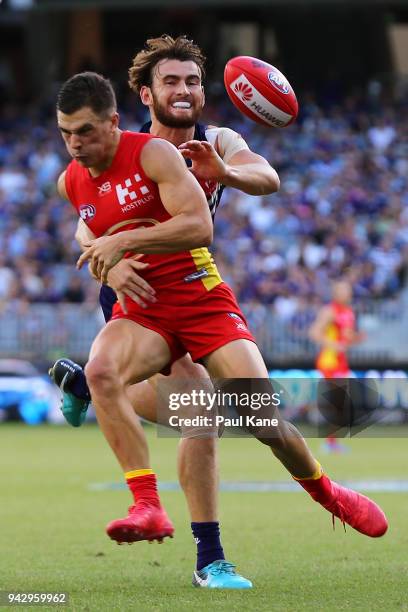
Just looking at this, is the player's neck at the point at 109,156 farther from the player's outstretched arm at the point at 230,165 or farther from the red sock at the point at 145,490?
the red sock at the point at 145,490

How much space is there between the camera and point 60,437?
20.1m

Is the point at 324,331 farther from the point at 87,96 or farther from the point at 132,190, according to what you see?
the point at 87,96

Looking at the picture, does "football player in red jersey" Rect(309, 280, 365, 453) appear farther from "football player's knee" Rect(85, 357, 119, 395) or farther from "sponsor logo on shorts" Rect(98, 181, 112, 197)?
"football player's knee" Rect(85, 357, 119, 395)

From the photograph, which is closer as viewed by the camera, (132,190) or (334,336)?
(132,190)

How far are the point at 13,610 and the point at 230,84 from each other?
322 cm

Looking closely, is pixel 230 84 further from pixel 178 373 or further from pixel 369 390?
pixel 369 390

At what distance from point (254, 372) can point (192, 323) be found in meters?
0.41

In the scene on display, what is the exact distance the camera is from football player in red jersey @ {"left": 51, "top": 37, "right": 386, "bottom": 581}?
6.23 metres

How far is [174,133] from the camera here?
696 cm

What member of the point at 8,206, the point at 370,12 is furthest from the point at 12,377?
the point at 370,12

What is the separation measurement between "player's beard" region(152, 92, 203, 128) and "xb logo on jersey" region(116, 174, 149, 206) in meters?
0.62

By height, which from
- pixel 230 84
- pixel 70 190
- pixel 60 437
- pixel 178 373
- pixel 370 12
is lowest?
pixel 60 437

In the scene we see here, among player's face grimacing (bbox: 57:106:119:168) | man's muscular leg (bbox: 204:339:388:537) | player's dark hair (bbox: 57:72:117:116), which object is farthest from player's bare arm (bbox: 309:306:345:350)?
player's dark hair (bbox: 57:72:117:116)

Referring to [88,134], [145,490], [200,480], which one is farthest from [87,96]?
[200,480]
